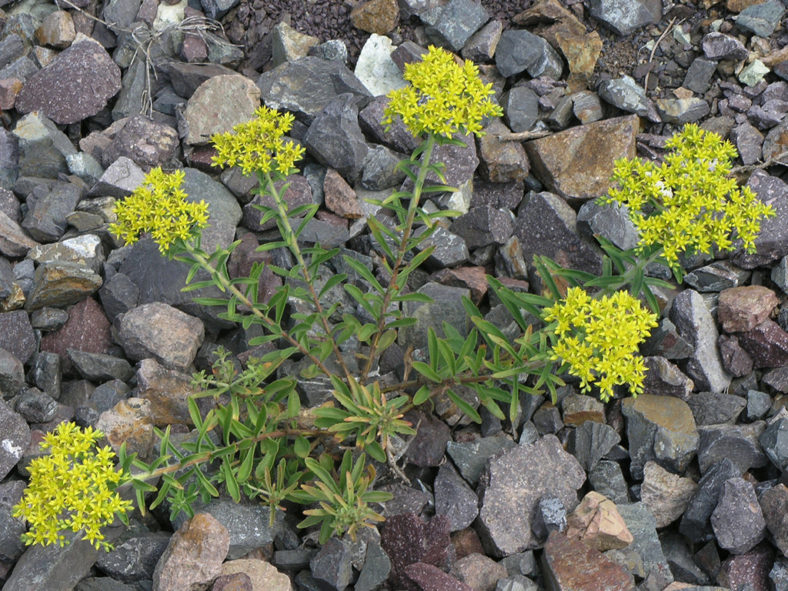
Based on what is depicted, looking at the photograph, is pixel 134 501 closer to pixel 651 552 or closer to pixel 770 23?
pixel 651 552

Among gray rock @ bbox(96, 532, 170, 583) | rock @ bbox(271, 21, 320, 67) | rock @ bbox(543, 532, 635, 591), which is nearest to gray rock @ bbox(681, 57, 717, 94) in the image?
rock @ bbox(271, 21, 320, 67)

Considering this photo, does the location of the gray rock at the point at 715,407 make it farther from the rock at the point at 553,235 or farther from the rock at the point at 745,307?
the rock at the point at 553,235

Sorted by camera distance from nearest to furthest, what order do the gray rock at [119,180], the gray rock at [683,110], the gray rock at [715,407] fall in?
the gray rock at [715,407], the gray rock at [119,180], the gray rock at [683,110]

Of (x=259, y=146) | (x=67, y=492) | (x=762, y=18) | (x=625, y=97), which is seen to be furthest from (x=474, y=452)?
(x=762, y=18)

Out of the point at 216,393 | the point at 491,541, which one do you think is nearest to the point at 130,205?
the point at 216,393

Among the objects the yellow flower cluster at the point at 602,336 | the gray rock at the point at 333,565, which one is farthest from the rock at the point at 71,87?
the yellow flower cluster at the point at 602,336

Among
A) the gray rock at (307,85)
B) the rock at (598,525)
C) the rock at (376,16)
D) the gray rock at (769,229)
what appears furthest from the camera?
the rock at (376,16)
